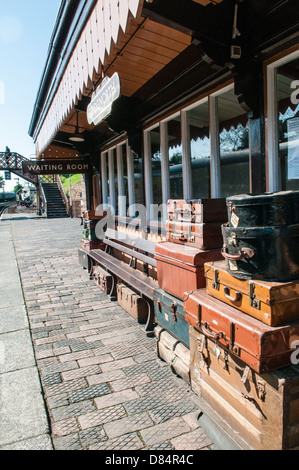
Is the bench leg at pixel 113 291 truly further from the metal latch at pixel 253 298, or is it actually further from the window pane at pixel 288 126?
the metal latch at pixel 253 298

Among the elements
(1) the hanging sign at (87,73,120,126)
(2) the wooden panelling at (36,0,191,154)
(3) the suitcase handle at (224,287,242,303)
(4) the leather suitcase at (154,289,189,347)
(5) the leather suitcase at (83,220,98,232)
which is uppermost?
(2) the wooden panelling at (36,0,191,154)

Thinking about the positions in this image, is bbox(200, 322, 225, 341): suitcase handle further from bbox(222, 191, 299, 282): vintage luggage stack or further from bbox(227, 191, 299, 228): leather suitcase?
bbox(227, 191, 299, 228): leather suitcase

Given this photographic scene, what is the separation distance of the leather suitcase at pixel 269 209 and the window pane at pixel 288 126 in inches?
42.1

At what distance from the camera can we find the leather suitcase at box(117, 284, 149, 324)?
15.0ft

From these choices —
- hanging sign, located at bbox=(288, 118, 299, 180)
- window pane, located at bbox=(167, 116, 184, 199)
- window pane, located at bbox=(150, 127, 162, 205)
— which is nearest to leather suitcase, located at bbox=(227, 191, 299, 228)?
hanging sign, located at bbox=(288, 118, 299, 180)

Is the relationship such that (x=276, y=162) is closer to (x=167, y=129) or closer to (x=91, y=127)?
(x=167, y=129)

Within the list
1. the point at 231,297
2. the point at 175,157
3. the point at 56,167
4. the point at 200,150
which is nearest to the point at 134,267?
the point at 175,157

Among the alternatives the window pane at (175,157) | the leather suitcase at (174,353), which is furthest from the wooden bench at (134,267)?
the window pane at (175,157)

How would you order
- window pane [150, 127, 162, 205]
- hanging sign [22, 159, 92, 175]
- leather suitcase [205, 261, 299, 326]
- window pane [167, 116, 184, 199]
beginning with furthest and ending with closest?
hanging sign [22, 159, 92, 175] < window pane [150, 127, 162, 205] < window pane [167, 116, 184, 199] < leather suitcase [205, 261, 299, 326]

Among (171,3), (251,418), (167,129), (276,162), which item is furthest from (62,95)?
(251,418)

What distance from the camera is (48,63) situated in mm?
6367

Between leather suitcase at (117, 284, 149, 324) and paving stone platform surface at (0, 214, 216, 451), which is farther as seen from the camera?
leather suitcase at (117, 284, 149, 324)

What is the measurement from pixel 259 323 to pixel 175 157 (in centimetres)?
359

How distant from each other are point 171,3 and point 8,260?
8.48 m
